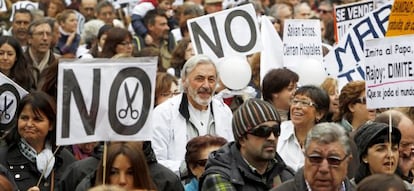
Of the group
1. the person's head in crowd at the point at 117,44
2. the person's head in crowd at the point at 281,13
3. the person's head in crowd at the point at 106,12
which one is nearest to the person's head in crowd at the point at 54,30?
the person's head in crowd at the point at 106,12

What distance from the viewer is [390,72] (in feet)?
40.0

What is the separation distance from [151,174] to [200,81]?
7.17ft

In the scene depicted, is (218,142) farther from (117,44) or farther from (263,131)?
(117,44)

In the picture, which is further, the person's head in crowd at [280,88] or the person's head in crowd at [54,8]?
the person's head in crowd at [54,8]

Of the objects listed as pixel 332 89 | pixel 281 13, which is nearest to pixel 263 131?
pixel 332 89

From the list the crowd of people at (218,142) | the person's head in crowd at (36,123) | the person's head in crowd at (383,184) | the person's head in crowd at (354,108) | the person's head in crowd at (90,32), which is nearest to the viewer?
the person's head in crowd at (383,184)

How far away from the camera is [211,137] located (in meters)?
11.8

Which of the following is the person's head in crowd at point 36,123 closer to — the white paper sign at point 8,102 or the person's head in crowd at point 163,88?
the white paper sign at point 8,102

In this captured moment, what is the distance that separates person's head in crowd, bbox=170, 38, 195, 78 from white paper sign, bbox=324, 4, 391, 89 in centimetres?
153

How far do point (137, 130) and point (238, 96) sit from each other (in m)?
4.69

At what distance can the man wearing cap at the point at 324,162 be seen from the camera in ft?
32.6

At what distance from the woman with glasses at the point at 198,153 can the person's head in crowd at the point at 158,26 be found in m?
9.23

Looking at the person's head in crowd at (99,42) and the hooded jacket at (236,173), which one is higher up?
the hooded jacket at (236,173)

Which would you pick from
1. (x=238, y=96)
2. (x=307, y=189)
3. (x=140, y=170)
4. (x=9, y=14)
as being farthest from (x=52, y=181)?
(x=9, y=14)
